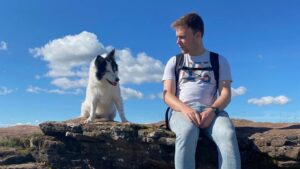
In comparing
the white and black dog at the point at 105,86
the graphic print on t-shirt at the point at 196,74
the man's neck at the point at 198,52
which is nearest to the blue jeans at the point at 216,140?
the graphic print on t-shirt at the point at 196,74

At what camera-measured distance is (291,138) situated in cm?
609

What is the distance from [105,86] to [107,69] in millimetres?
376

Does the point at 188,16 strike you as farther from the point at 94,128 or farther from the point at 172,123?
the point at 94,128

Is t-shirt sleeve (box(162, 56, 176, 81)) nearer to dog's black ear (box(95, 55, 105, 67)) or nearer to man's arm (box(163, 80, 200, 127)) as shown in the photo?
man's arm (box(163, 80, 200, 127))

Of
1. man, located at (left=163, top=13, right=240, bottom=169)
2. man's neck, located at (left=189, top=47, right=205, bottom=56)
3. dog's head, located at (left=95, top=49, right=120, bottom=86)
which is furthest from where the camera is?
dog's head, located at (left=95, top=49, right=120, bottom=86)

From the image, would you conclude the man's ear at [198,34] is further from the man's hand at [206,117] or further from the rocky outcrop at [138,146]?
the rocky outcrop at [138,146]

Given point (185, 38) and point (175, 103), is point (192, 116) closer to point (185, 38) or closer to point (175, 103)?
point (175, 103)

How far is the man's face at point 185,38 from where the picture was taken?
5.41 meters

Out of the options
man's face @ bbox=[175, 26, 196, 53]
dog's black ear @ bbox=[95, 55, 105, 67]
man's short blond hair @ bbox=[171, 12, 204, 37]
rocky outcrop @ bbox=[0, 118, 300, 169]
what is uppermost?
dog's black ear @ bbox=[95, 55, 105, 67]

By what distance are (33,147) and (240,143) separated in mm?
4450

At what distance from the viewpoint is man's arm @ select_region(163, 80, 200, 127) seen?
16.3 ft

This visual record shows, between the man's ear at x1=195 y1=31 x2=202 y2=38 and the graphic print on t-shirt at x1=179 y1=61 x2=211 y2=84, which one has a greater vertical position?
the man's ear at x1=195 y1=31 x2=202 y2=38

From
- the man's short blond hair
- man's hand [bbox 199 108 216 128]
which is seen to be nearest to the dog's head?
the man's short blond hair

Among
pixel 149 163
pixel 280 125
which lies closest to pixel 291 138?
pixel 280 125
